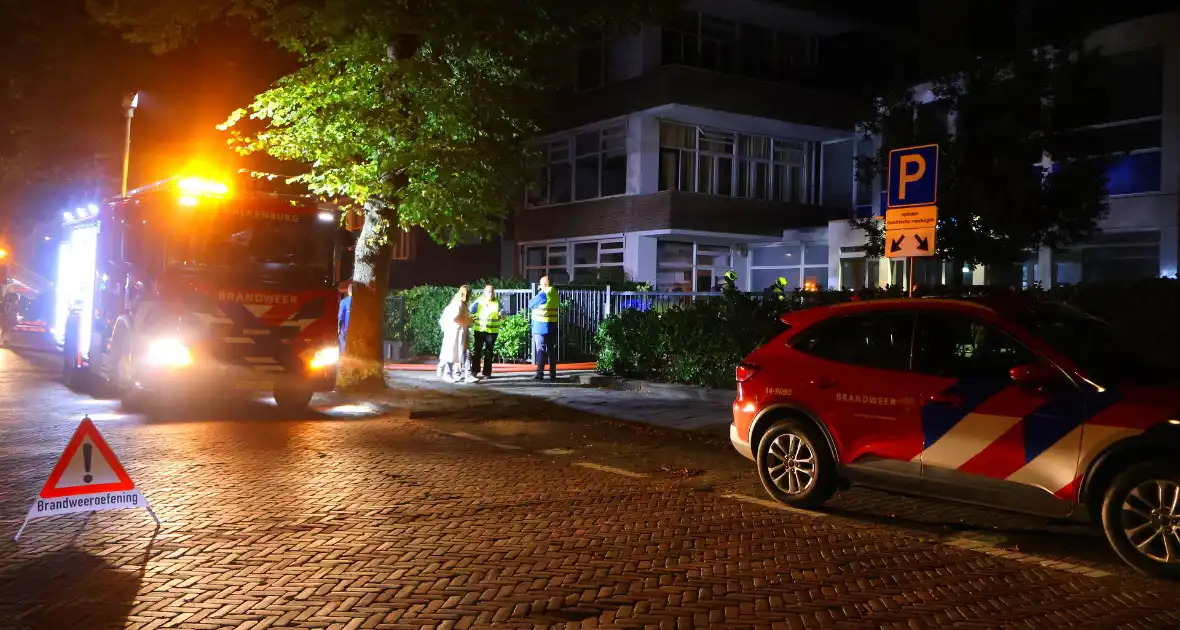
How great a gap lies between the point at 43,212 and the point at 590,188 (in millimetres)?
17366

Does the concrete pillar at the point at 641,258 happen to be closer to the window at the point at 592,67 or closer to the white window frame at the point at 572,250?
the white window frame at the point at 572,250

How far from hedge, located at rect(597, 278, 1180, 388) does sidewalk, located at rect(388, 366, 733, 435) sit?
2.02 feet

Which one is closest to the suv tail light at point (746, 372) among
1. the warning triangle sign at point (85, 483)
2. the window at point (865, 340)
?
the window at point (865, 340)

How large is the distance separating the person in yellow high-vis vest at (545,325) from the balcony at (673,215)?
9.72m

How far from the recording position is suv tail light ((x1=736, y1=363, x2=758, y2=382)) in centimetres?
793

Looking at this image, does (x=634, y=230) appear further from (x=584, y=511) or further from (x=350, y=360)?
(x=584, y=511)

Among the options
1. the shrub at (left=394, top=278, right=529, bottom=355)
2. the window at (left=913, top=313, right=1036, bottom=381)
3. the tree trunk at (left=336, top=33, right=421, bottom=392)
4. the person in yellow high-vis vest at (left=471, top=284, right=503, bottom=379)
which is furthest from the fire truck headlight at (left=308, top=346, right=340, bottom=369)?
the shrub at (left=394, top=278, right=529, bottom=355)

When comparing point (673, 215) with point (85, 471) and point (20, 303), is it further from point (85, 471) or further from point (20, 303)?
point (85, 471)

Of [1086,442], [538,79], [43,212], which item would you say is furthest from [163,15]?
[43,212]

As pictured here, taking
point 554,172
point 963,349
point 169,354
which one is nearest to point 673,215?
point 554,172

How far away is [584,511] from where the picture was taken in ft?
24.6

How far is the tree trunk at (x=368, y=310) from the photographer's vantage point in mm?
15594

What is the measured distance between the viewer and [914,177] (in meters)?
9.46

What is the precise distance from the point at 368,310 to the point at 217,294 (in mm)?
3776
